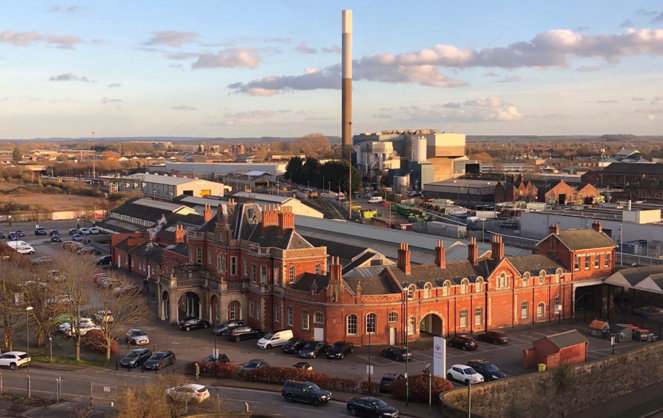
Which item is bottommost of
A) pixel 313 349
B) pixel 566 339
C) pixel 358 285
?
pixel 313 349

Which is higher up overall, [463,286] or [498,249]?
[498,249]

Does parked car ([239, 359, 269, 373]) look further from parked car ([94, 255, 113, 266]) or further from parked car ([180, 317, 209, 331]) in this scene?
parked car ([94, 255, 113, 266])

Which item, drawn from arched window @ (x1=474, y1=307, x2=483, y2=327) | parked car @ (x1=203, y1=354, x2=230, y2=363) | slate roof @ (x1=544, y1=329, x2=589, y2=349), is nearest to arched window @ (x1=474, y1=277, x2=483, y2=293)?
arched window @ (x1=474, y1=307, x2=483, y2=327)

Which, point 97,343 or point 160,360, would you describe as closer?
point 160,360

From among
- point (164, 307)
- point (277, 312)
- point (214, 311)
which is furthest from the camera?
point (164, 307)

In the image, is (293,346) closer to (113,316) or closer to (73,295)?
(113,316)

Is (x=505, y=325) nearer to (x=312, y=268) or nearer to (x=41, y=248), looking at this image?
(x=312, y=268)

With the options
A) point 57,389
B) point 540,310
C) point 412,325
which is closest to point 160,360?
point 57,389
